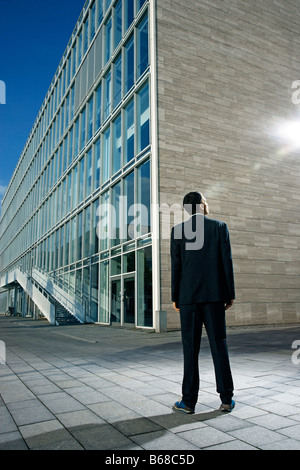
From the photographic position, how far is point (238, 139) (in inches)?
595

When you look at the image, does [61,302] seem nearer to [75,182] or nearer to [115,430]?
[75,182]

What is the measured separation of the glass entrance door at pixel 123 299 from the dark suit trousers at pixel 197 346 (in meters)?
10.7

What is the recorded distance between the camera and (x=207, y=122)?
14352 mm

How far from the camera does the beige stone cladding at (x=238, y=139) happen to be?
44.0ft

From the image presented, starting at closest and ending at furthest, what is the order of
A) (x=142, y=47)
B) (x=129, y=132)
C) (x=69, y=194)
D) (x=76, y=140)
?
1. (x=142, y=47)
2. (x=129, y=132)
3. (x=76, y=140)
4. (x=69, y=194)

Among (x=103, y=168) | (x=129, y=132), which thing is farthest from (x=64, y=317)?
(x=129, y=132)

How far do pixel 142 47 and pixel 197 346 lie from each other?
47.1ft

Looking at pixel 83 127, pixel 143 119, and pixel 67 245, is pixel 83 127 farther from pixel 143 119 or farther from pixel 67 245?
pixel 143 119

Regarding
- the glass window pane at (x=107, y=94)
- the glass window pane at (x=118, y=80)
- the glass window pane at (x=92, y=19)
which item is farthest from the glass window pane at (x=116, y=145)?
the glass window pane at (x=92, y=19)

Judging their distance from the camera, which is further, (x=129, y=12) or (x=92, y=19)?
Result: (x=92, y=19)

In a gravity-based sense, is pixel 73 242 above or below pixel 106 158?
below

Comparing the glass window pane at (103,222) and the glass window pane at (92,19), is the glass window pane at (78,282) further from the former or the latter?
the glass window pane at (92,19)

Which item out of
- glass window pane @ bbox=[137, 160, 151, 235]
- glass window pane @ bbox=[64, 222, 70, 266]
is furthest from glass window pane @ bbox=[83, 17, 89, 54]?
glass window pane @ bbox=[137, 160, 151, 235]

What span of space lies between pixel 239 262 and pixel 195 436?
38.7 ft
